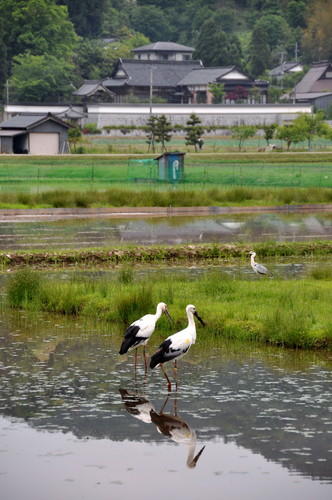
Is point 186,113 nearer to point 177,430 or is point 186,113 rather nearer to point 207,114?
point 207,114

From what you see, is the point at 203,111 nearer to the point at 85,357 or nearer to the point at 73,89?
the point at 73,89

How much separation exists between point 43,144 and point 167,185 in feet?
106

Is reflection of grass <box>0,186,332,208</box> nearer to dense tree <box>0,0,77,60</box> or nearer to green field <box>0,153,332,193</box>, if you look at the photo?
green field <box>0,153,332,193</box>

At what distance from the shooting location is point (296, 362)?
18797mm

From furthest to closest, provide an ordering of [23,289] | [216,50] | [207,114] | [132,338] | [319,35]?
Result: [319,35] < [216,50] < [207,114] < [23,289] < [132,338]

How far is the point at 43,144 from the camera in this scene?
9100 centimetres

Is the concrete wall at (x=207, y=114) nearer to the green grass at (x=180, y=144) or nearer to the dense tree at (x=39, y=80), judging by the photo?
the green grass at (x=180, y=144)

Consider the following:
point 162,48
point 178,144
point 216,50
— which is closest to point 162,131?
point 178,144

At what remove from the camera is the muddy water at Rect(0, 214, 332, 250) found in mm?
37188

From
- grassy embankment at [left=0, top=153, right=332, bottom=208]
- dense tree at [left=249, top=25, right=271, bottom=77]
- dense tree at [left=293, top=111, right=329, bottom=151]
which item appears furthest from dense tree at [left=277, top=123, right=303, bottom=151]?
dense tree at [left=249, top=25, right=271, bottom=77]

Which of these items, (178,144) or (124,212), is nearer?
(124,212)

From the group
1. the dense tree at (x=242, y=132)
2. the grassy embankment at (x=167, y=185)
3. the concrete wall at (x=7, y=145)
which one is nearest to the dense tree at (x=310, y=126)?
the dense tree at (x=242, y=132)

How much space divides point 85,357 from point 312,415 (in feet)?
16.7

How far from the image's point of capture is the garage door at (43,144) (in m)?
90.4
